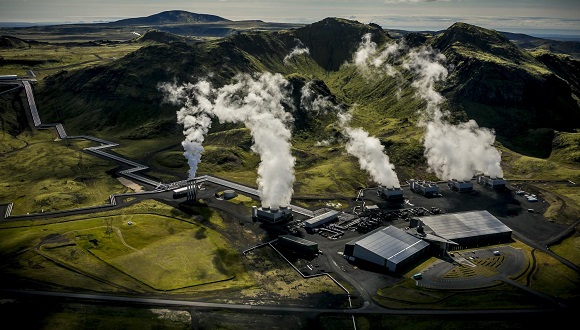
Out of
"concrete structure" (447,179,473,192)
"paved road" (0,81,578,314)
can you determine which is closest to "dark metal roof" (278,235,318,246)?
"paved road" (0,81,578,314)

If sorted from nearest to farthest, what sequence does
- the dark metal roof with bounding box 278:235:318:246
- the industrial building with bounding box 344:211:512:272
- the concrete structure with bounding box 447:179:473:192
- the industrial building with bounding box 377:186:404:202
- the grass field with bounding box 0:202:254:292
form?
the grass field with bounding box 0:202:254:292 → the industrial building with bounding box 344:211:512:272 → the dark metal roof with bounding box 278:235:318:246 → the industrial building with bounding box 377:186:404:202 → the concrete structure with bounding box 447:179:473:192

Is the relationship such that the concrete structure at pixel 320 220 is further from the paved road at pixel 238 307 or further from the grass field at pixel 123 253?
the paved road at pixel 238 307

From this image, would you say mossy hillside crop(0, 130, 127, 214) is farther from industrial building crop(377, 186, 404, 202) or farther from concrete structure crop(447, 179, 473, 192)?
concrete structure crop(447, 179, 473, 192)

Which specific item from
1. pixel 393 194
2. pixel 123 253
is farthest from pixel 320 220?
pixel 123 253

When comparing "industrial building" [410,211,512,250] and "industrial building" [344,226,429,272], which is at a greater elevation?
"industrial building" [344,226,429,272]

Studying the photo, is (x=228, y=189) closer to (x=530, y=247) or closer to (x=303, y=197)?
(x=303, y=197)
